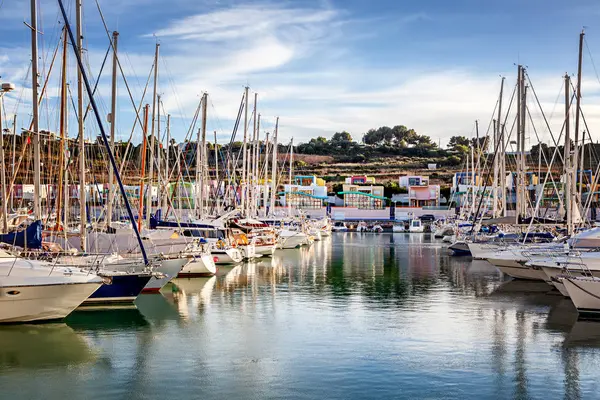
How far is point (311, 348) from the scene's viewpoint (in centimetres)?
2028

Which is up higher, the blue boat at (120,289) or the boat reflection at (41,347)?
the blue boat at (120,289)

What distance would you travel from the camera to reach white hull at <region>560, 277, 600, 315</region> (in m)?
23.8

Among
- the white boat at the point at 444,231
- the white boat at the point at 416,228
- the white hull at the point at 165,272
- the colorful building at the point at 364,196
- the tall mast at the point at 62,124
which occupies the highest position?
the tall mast at the point at 62,124

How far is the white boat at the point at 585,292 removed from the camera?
2380cm

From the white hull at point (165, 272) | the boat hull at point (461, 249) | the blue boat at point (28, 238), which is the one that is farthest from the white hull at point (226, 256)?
the boat hull at point (461, 249)

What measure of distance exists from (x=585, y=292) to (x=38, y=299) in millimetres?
17326

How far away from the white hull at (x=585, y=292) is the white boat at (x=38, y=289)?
15.2 metres

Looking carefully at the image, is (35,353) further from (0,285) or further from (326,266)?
(326,266)

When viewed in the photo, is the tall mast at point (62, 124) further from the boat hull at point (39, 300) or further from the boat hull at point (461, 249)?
the boat hull at point (461, 249)

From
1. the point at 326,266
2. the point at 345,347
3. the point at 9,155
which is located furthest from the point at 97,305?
the point at 9,155

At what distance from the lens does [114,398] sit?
15.4 m

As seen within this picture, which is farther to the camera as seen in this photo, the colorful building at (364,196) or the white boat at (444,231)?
the colorful building at (364,196)

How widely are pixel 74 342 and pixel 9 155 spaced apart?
32237mm

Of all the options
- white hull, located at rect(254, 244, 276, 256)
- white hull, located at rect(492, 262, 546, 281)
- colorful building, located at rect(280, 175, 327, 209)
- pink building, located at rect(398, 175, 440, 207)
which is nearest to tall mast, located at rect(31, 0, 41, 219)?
white hull, located at rect(492, 262, 546, 281)
